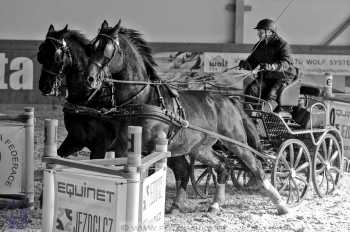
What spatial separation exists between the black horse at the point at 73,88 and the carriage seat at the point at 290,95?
209 centimetres

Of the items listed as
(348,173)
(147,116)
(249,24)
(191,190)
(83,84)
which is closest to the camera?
(147,116)

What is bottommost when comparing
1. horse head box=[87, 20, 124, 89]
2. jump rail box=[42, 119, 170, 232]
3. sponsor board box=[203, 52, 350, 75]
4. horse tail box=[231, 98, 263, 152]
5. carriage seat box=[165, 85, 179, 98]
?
jump rail box=[42, 119, 170, 232]

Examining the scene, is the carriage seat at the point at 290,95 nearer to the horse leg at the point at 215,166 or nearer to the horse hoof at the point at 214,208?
the horse leg at the point at 215,166

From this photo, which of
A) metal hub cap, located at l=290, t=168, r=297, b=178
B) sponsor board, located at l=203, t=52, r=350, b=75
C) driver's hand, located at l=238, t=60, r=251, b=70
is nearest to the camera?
metal hub cap, located at l=290, t=168, r=297, b=178

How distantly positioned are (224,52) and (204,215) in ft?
28.9

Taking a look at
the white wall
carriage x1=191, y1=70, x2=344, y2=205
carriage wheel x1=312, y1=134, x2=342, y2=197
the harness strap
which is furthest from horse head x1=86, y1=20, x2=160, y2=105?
the white wall

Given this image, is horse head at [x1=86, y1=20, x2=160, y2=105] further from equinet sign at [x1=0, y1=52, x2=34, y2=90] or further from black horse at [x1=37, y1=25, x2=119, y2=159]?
equinet sign at [x1=0, y1=52, x2=34, y2=90]

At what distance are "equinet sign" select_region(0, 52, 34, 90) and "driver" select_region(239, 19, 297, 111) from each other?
27.2 ft

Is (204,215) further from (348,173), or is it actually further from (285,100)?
(348,173)

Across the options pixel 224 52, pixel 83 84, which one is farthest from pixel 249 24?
pixel 83 84

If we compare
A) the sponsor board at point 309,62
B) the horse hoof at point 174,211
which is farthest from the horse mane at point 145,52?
the sponsor board at point 309,62

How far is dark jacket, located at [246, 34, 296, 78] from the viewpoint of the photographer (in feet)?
22.4

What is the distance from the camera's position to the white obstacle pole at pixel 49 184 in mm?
3701

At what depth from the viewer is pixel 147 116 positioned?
5266 mm
